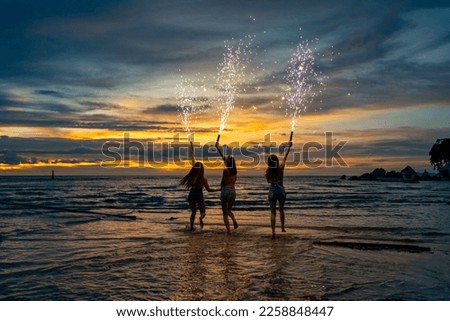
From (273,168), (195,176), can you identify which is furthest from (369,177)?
(273,168)

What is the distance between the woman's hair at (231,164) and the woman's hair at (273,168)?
1141 millimetres

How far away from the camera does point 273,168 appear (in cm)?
1339

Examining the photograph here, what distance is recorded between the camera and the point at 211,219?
19703 mm

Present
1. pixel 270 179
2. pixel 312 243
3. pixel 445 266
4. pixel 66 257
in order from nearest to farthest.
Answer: pixel 445 266 < pixel 66 257 < pixel 312 243 < pixel 270 179

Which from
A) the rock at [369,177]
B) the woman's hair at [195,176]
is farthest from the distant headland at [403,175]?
the woman's hair at [195,176]

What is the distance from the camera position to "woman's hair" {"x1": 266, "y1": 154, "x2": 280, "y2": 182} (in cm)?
1330

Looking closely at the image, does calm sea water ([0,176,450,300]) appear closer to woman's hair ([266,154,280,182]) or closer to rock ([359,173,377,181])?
woman's hair ([266,154,280,182])

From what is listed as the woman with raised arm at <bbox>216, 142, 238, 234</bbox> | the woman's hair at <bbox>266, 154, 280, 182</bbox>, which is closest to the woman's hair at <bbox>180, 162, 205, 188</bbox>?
the woman with raised arm at <bbox>216, 142, 238, 234</bbox>

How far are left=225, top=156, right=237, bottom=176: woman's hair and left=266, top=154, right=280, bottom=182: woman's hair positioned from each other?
1.14 metres

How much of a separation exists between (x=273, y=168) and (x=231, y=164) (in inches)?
54.0
